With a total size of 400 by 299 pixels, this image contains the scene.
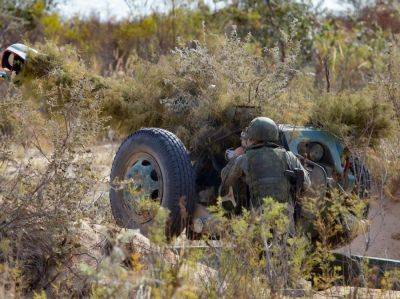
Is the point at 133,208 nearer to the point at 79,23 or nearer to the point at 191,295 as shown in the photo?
the point at 191,295

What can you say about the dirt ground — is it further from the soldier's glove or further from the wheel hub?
the soldier's glove

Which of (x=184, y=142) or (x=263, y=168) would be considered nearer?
(x=263, y=168)

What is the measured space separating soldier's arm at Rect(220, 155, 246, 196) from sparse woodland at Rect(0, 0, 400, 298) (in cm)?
61

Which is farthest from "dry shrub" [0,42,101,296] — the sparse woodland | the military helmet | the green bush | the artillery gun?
the green bush

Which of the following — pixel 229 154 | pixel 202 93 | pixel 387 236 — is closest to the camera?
pixel 229 154

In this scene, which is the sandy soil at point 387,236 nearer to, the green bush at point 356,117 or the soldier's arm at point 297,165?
the green bush at point 356,117

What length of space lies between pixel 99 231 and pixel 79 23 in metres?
18.5

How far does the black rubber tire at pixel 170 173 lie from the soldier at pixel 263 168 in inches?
14.0

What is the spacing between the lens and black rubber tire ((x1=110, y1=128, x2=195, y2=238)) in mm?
7801

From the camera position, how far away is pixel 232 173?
752cm

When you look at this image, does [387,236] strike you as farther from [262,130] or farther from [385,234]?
[262,130]

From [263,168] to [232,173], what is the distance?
0.88 ft

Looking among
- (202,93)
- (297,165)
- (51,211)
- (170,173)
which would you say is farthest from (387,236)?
(51,211)

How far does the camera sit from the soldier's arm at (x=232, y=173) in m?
7.49
